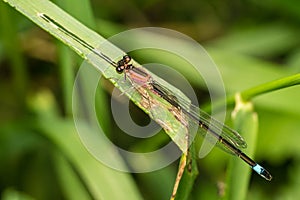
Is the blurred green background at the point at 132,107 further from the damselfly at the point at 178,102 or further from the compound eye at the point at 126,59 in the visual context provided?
the compound eye at the point at 126,59

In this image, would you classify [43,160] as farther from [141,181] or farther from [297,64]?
[297,64]

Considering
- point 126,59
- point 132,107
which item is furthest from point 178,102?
point 132,107

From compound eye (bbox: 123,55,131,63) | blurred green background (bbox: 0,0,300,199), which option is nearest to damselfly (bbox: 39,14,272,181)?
compound eye (bbox: 123,55,131,63)

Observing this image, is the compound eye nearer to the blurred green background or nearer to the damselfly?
the damselfly

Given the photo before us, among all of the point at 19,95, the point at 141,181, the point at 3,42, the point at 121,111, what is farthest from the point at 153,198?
the point at 3,42

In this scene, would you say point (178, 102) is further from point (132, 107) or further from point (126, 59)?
point (132, 107)

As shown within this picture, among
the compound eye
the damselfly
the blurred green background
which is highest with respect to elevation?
the blurred green background

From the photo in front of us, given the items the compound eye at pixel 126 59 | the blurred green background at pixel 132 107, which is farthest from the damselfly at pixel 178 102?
the blurred green background at pixel 132 107
